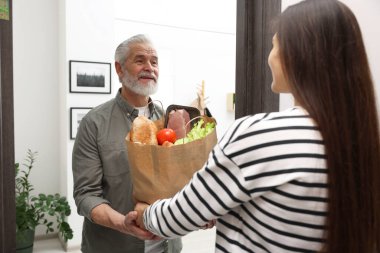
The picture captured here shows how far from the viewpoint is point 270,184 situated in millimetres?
624

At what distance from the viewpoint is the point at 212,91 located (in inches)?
203

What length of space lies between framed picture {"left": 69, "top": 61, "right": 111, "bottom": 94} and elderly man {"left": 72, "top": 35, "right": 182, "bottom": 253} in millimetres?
2044

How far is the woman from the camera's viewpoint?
627 millimetres

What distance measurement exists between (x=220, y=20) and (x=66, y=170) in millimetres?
3037

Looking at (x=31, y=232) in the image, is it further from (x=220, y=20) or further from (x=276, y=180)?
(x=220, y=20)

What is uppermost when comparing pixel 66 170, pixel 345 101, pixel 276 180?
pixel 345 101

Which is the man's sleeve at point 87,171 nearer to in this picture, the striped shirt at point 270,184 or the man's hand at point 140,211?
the man's hand at point 140,211

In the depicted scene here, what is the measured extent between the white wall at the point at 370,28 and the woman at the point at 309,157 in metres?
0.50

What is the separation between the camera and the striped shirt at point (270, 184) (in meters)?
0.62

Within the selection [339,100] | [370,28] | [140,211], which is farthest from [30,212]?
[339,100]

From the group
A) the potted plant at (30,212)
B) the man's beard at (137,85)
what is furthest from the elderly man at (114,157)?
the potted plant at (30,212)

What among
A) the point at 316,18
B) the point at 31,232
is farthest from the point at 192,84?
the point at 316,18

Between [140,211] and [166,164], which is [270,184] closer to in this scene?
[166,164]

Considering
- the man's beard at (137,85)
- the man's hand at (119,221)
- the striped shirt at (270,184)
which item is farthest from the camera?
the man's beard at (137,85)
